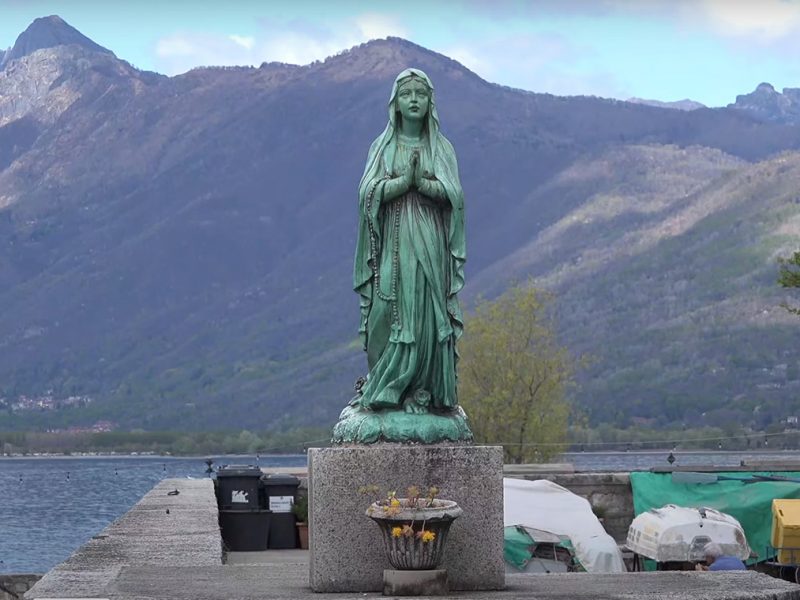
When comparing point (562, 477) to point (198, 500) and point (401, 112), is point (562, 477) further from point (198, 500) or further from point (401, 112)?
point (401, 112)

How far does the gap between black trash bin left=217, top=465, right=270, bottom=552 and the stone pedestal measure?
39.6 feet

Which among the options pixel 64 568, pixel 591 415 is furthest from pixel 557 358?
pixel 591 415

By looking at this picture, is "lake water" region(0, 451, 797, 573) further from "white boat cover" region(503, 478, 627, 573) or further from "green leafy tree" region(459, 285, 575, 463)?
"white boat cover" region(503, 478, 627, 573)

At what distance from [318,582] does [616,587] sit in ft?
7.17

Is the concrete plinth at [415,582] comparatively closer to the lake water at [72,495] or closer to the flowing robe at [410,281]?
the flowing robe at [410,281]

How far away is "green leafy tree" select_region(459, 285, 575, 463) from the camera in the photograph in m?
58.7

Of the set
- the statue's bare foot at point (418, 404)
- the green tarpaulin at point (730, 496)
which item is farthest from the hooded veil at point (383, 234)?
the green tarpaulin at point (730, 496)

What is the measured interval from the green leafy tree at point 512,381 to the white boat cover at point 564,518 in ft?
109

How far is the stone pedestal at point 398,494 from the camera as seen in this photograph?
13.2 metres

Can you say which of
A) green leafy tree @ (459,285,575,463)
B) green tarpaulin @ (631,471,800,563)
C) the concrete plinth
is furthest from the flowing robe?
green leafy tree @ (459,285,575,463)

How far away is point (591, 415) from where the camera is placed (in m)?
169

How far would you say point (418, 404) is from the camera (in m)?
13.7

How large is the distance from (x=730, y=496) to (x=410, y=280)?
12710 millimetres

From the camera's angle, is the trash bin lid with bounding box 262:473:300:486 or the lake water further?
the lake water
